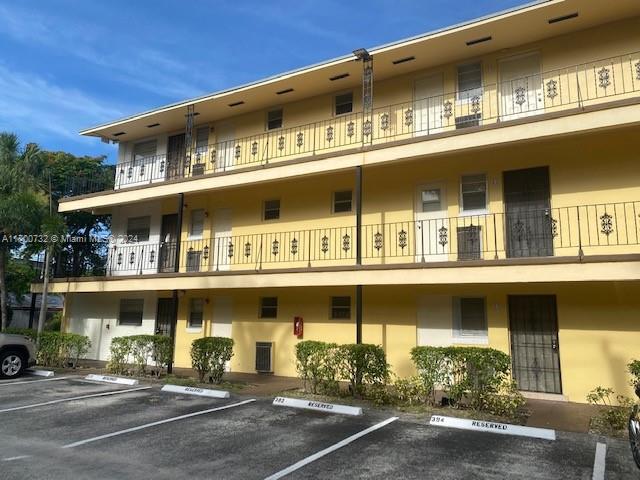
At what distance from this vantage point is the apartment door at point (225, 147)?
57.0 feet

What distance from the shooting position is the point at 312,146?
1571cm

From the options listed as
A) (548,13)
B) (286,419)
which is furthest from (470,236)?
(286,419)

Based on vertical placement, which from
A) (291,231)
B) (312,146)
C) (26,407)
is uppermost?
(312,146)

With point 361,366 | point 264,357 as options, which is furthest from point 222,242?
point 361,366

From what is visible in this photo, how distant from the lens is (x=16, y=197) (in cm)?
1753

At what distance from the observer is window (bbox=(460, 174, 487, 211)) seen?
12.7 m

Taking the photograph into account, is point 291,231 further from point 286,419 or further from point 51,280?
point 51,280

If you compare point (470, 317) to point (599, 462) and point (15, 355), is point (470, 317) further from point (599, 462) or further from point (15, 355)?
point (15, 355)

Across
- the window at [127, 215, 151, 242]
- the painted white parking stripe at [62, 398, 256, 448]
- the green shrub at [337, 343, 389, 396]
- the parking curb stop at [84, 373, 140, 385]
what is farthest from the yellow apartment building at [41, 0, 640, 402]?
the painted white parking stripe at [62, 398, 256, 448]

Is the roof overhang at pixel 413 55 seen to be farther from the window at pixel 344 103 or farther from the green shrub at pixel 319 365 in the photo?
the green shrub at pixel 319 365

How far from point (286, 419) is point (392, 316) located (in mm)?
5257

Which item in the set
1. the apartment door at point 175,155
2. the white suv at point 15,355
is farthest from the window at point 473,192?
the white suv at point 15,355

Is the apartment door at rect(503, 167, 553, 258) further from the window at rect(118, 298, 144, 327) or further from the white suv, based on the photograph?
the white suv

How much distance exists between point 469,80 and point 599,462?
10.2 meters
